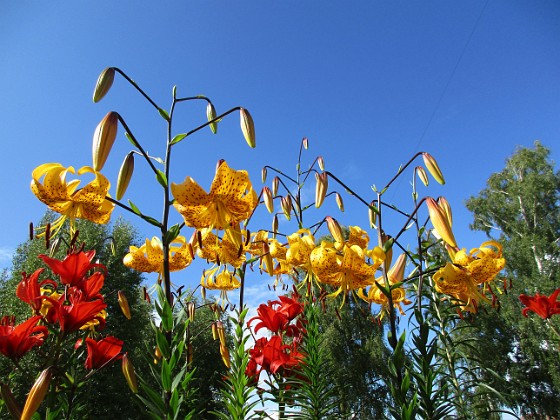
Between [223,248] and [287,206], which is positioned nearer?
[223,248]

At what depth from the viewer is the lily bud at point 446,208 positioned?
1180mm

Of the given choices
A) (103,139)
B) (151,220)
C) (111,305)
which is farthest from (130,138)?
(111,305)

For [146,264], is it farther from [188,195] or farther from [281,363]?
[281,363]

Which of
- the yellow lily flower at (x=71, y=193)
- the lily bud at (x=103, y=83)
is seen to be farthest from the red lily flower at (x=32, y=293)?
the lily bud at (x=103, y=83)

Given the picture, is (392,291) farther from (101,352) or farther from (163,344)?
(101,352)

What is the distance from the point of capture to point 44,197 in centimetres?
115

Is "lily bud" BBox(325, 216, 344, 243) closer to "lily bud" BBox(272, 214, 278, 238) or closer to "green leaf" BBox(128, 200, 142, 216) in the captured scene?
"lily bud" BBox(272, 214, 278, 238)

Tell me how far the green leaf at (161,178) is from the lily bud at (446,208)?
0.82 metres

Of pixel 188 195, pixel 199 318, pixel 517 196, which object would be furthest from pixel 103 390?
pixel 517 196

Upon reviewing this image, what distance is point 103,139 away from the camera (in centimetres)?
96

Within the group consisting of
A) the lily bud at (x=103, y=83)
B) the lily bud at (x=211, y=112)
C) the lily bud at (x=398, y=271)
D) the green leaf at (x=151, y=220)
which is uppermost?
the lily bud at (x=211, y=112)

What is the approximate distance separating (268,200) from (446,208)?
2.32 feet

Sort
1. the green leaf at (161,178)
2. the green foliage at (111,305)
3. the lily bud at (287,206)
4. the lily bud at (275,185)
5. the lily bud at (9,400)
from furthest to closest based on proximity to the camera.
→ the green foliage at (111,305) → the lily bud at (275,185) → the lily bud at (287,206) → the green leaf at (161,178) → the lily bud at (9,400)

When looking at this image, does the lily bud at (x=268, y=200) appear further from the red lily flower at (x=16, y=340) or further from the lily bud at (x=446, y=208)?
the red lily flower at (x=16, y=340)
